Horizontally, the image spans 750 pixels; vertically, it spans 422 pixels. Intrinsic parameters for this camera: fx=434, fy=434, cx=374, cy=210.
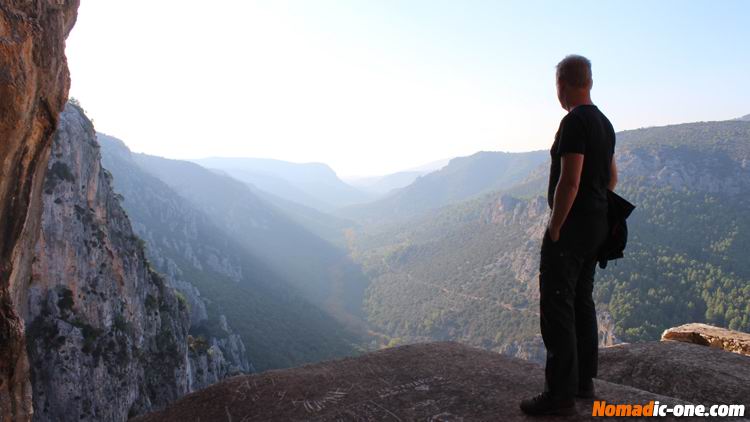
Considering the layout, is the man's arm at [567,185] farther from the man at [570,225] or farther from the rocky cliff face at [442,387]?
the rocky cliff face at [442,387]

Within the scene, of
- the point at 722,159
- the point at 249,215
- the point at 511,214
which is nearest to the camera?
the point at 722,159

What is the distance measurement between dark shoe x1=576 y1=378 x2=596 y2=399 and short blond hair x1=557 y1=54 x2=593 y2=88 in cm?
306

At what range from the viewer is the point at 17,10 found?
5.65m

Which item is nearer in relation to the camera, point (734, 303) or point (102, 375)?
point (102, 375)

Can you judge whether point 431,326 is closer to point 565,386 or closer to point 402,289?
point 402,289

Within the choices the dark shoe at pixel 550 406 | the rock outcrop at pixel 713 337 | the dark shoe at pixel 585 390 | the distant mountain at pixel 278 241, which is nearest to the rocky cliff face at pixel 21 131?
the dark shoe at pixel 550 406

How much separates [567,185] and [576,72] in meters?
1.18

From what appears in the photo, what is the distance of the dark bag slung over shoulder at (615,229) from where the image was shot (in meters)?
4.37

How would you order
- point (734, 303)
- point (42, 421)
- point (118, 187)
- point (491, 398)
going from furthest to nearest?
point (118, 187) → point (734, 303) → point (42, 421) → point (491, 398)

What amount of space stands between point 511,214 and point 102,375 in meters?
112

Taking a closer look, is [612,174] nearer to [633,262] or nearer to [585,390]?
[585,390]

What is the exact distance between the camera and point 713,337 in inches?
401

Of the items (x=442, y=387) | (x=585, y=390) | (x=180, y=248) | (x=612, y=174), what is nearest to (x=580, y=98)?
(x=612, y=174)

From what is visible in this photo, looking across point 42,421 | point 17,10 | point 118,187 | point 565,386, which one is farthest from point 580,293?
point 118,187
